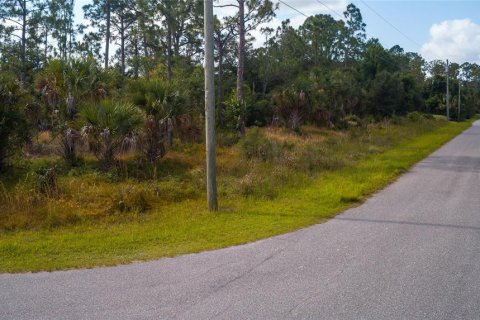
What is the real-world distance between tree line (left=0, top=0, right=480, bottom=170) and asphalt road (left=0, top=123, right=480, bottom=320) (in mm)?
7554

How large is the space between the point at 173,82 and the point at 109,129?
426 cm

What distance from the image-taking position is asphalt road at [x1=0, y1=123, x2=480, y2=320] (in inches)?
190

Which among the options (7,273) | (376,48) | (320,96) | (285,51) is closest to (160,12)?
(320,96)

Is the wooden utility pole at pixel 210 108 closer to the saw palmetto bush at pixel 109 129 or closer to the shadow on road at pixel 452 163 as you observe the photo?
the saw palmetto bush at pixel 109 129

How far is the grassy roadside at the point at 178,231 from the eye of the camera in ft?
22.9

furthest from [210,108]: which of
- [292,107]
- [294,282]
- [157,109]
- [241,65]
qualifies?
[292,107]

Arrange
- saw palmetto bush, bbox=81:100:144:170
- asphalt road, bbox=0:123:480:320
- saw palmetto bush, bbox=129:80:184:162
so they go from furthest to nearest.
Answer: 1. saw palmetto bush, bbox=129:80:184:162
2. saw palmetto bush, bbox=81:100:144:170
3. asphalt road, bbox=0:123:480:320

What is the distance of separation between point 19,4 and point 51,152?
25942mm

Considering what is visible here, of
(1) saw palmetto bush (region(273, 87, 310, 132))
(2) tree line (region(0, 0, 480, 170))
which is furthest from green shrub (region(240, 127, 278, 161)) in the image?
(1) saw palmetto bush (region(273, 87, 310, 132))

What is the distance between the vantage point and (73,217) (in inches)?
376

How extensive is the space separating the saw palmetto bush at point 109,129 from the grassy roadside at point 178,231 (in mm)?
3204

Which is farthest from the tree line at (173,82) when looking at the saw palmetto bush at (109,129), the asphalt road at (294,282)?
the asphalt road at (294,282)

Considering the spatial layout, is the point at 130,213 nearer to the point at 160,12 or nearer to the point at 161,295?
the point at 161,295

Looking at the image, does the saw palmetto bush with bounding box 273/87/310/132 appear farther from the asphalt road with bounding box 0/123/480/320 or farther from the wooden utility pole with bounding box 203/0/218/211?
the asphalt road with bounding box 0/123/480/320
